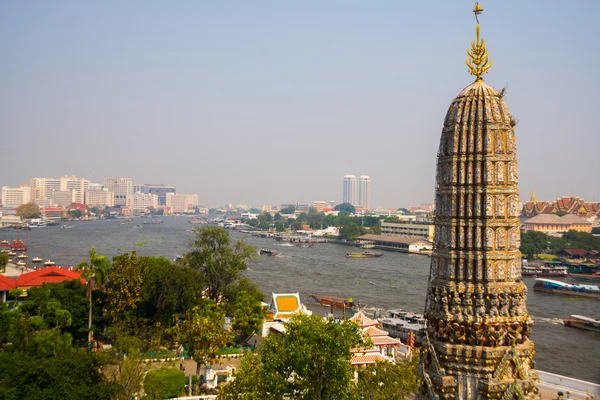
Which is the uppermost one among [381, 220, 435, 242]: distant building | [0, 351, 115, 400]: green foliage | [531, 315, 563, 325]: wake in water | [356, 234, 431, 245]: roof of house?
[381, 220, 435, 242]: distant building

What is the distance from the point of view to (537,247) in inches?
3376

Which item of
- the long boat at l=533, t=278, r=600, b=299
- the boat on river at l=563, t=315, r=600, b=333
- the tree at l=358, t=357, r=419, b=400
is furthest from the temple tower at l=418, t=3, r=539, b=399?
the long boat at l=533, t=278, r=600, b=299

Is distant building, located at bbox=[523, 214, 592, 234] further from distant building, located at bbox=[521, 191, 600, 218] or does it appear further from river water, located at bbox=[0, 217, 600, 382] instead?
river water, located at bbox=[0, 217, 600, 382]

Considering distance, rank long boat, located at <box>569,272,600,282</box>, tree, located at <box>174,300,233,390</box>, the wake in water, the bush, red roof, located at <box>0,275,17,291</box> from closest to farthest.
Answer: the bush < tree, located at <box>174,300,233,390</box> < red roof, located at <box>0,275,17,291</box> < the wake in water < long boat, located at <box>569,272,600,282</box>

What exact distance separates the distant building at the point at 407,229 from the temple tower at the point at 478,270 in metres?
93.1

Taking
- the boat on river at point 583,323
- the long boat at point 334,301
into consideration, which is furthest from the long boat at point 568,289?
the long boat at point 334,301

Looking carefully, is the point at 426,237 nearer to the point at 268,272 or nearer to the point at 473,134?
the point at 268,272

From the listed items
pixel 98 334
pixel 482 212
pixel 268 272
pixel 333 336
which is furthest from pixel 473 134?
pixel 268 272

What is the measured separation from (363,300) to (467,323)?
40.0 m

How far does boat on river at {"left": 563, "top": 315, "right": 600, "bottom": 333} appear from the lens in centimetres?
3844

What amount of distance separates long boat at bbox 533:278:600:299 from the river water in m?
1.14

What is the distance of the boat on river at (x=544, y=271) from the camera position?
6812 centimetres

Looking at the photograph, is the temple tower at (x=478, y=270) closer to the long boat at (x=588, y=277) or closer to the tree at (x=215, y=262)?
the tree at (x=215, y=262)

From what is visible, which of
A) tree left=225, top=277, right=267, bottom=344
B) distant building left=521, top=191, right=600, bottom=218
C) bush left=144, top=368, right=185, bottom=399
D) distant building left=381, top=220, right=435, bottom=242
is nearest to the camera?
bush left=144, top=368, right=185, bottom=399
